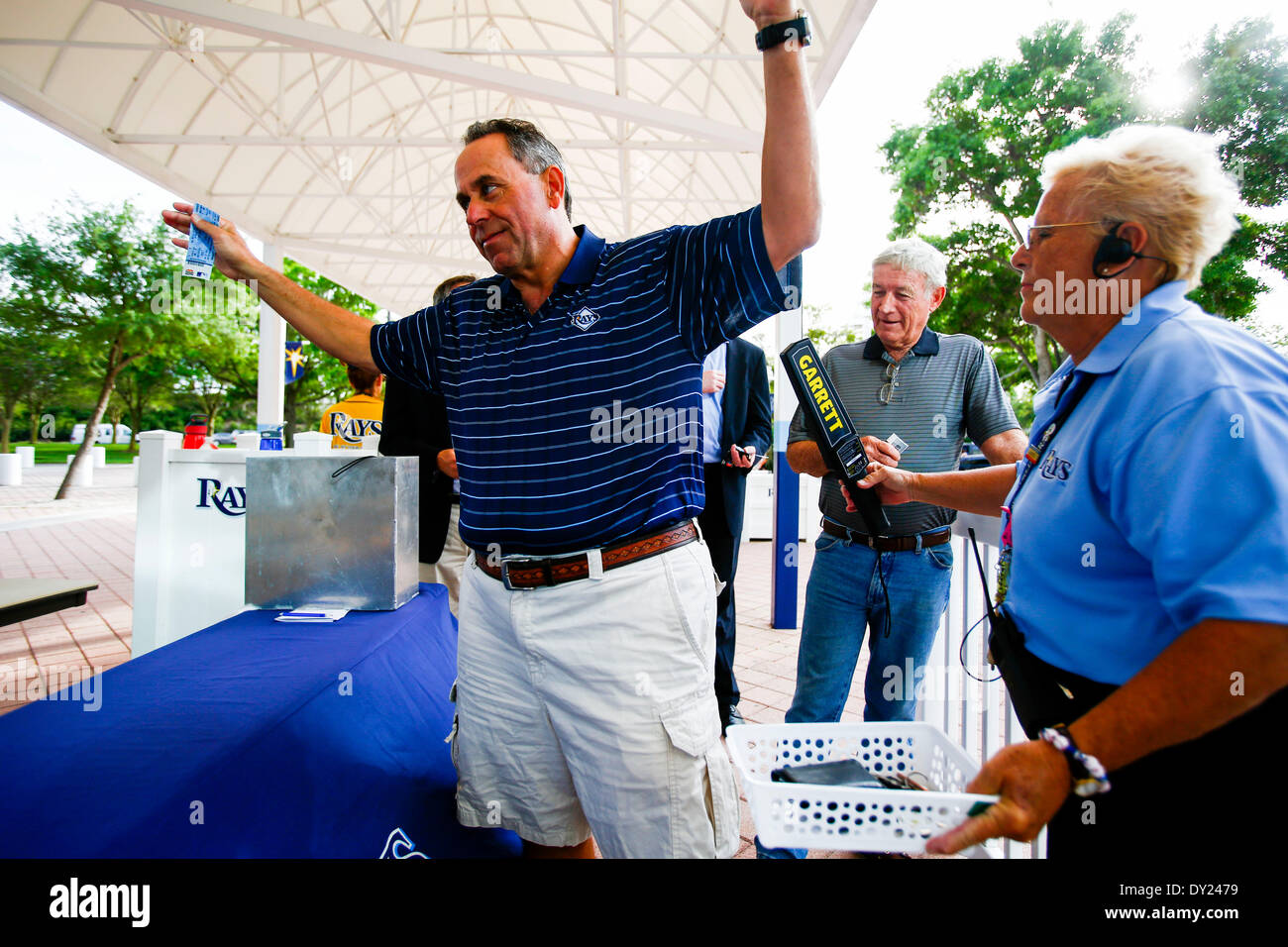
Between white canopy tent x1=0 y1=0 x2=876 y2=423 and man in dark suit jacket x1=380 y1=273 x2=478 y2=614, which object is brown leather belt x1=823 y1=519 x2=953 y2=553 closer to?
man in dark suit jacket x1=380 y1=273 x2=478 y2=614

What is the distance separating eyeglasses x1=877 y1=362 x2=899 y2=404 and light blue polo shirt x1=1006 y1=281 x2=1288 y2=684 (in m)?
1.18

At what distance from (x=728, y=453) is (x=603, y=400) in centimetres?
213

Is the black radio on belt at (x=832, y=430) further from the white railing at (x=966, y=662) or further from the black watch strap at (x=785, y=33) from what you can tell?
the black watch strap at (x=785, y=33)

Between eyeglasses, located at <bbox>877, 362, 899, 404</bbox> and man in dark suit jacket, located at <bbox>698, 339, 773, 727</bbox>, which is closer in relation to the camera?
eyeglasses, located at <bbox>877, 362, 899, 404</bbox>

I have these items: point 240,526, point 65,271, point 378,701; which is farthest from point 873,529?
point 65,271

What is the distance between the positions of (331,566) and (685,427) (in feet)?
4.55

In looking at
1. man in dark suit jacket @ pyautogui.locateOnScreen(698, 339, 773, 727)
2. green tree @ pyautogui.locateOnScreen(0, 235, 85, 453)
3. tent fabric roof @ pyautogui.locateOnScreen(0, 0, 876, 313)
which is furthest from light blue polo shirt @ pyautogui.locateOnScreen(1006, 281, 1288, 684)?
green tree @ pyautogui.locateOnScreen(0, 235, 85, 453)

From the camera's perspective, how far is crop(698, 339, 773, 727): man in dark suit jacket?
3314 mm

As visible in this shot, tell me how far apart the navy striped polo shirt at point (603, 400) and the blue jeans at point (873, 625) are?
38.1 inches

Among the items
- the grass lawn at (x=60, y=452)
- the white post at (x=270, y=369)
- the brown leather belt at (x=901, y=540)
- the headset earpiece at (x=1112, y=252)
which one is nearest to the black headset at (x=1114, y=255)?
Result: the headset earpiece at (x=1112, y=252)

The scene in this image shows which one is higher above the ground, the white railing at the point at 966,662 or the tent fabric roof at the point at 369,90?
the tent fabric roof at the point at 369,90

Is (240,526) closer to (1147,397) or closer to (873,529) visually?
(873,529)

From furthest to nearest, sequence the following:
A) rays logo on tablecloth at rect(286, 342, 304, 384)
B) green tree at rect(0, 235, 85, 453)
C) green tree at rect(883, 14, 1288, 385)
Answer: green tree at rect(0, 235, 85, 453) < green tree at rect(883, 14, 1288, 385) < rays logo on tablecloth at rect(286, 342, 304, 384)

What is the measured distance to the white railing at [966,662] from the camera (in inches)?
84.6
